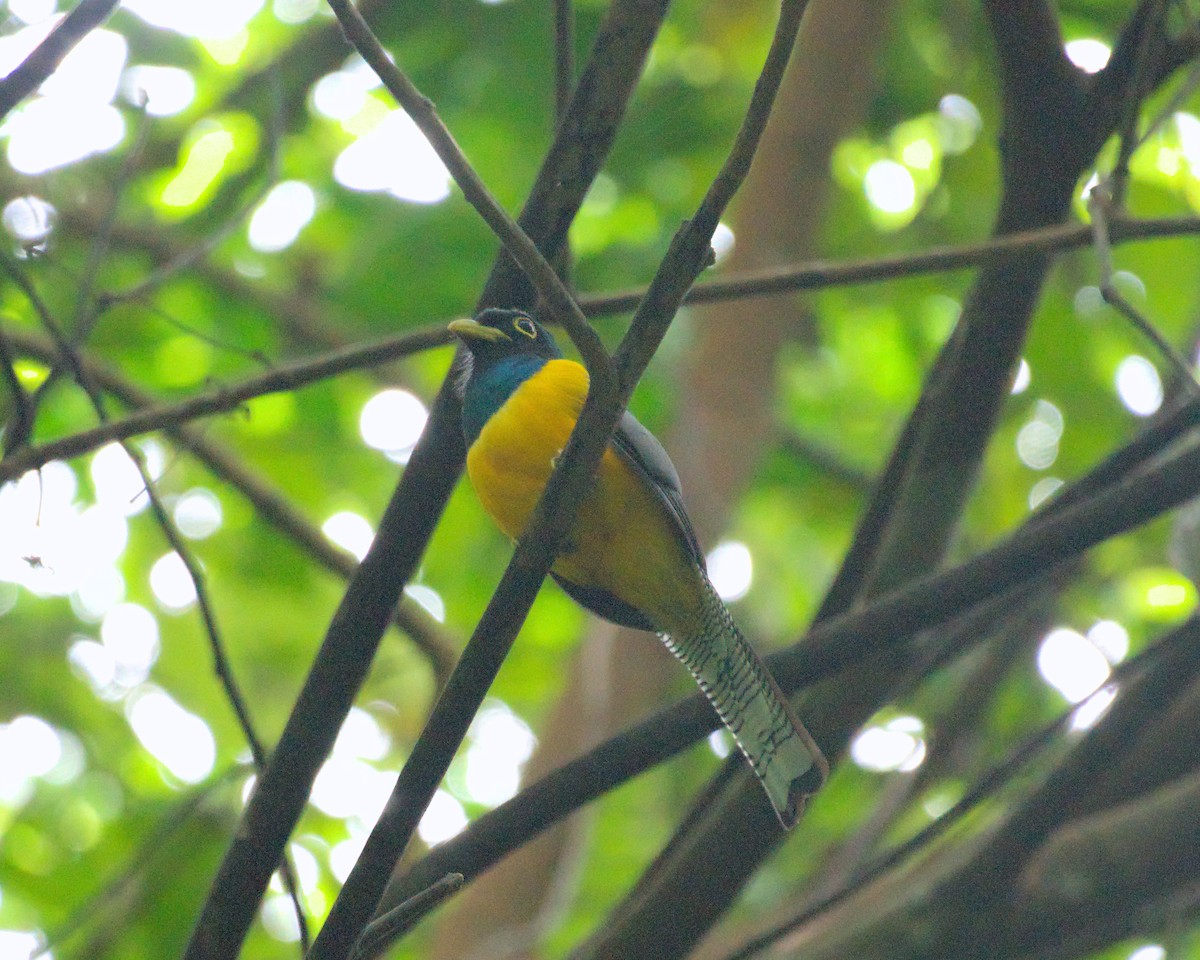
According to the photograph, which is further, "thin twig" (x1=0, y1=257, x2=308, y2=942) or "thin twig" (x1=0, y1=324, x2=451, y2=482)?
"thin twig" (x1=0, y1=324, x2=451, y2=482)

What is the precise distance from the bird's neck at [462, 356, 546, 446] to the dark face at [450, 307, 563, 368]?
41 mm

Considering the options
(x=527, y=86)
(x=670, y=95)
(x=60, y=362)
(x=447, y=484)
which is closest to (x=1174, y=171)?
(x=670, y=95)

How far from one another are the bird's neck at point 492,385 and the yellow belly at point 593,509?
45mm

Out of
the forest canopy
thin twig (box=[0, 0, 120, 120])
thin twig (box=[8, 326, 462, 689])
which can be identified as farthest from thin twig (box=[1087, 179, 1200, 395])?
thin twig (box=[8, 326, 462, 689])

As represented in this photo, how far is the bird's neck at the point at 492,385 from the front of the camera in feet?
12.5

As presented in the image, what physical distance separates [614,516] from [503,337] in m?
0.64

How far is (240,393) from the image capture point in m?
3.30

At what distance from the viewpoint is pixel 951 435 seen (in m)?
3.52

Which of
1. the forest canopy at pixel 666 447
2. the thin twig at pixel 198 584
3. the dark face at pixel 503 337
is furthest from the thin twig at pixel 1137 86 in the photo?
the thin twig at pixel 198 584

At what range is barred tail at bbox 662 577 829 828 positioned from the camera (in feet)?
10.2

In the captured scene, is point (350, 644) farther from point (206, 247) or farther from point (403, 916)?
point (206, 247)

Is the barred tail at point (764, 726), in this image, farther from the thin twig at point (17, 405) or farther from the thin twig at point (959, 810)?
the thin twig at point (17, 405)

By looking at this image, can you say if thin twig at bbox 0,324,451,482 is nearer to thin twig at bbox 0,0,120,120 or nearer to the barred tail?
thin twig at bbox 0,0,120,120

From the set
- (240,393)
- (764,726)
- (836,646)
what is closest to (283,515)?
(240,393)
